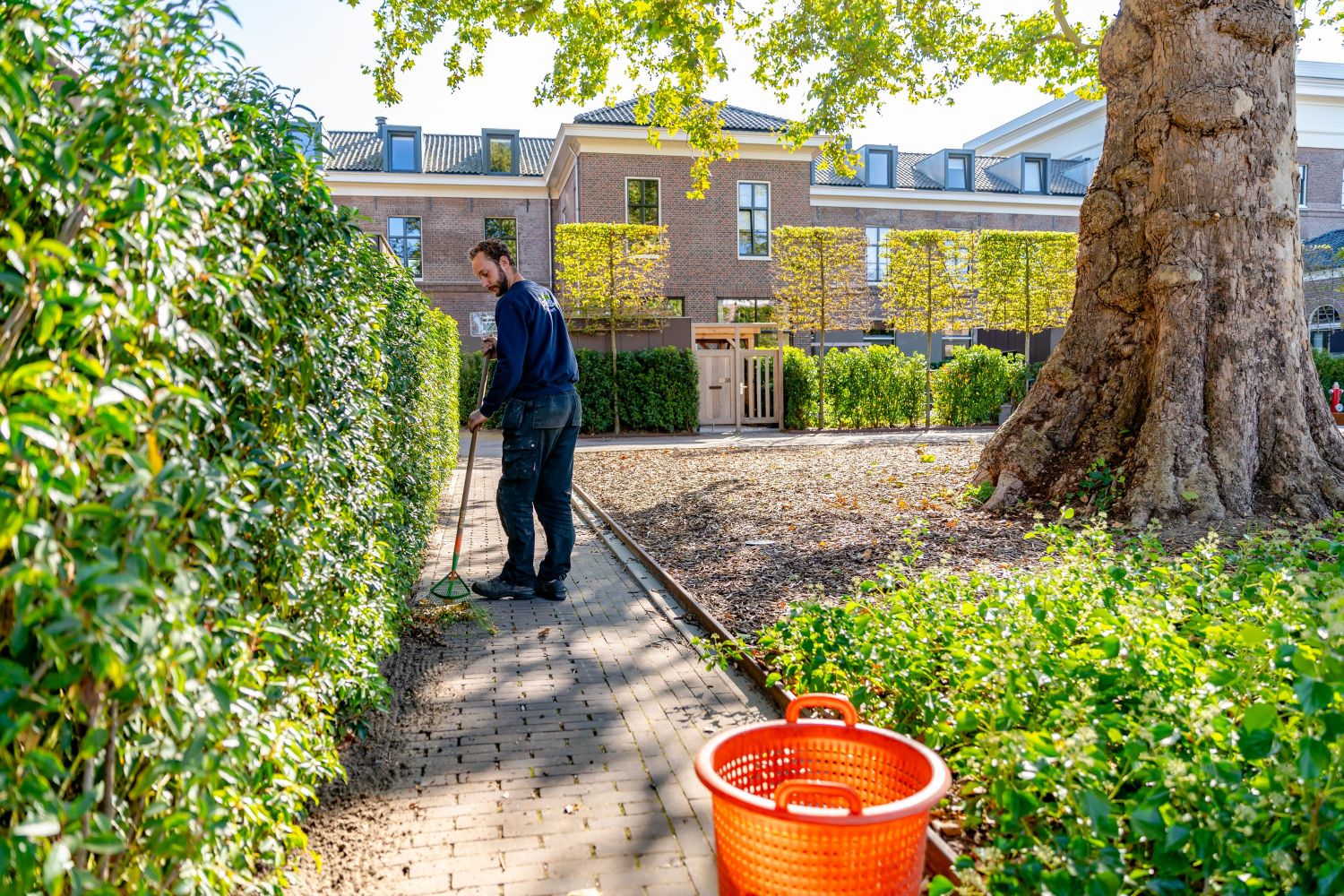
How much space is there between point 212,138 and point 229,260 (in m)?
0.29

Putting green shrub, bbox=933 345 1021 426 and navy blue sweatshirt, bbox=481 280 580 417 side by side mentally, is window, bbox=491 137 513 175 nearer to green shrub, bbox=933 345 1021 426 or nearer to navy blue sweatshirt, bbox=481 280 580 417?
green shrub, bbox=933 345 1021 426

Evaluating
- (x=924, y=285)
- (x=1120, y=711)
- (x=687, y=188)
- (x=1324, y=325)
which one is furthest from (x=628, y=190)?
(x=1120, y=711)

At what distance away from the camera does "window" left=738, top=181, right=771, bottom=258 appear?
91.6ft

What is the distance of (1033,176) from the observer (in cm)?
3534

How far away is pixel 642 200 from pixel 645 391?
8.04m

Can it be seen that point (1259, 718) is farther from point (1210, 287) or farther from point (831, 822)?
point (1210, 287)

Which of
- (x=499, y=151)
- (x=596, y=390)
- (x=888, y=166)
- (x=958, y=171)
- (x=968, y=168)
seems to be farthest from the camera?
(x=958, y=171)

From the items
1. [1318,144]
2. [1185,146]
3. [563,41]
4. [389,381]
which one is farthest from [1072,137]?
[389,381]

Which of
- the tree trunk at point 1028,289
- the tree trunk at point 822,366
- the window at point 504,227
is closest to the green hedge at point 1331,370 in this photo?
the tree trunk at point 1028,289

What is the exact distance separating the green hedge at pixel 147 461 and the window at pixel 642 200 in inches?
997

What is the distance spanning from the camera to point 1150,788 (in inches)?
82.3

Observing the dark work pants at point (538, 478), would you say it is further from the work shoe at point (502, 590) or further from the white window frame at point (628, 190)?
the white window frame at point (628, 190)

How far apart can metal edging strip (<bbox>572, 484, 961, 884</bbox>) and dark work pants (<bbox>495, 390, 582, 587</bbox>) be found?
2.58 ft

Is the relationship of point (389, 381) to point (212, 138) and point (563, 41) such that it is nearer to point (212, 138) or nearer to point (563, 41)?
point (212, 138)
